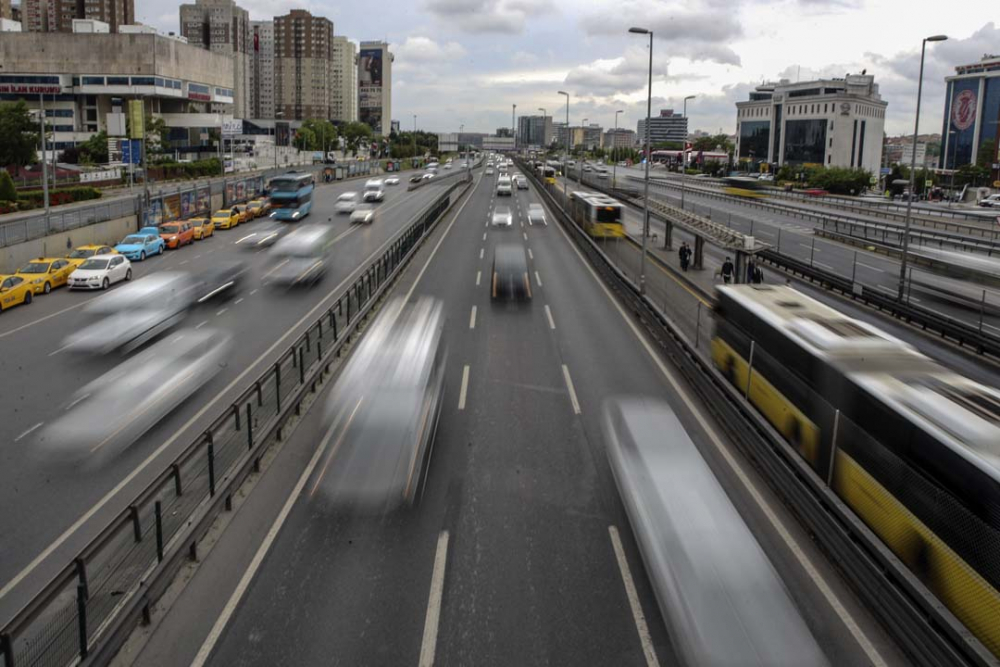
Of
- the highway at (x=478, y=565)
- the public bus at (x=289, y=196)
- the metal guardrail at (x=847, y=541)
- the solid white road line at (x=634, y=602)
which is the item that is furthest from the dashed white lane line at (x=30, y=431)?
the public bus at (x=289, y=196)

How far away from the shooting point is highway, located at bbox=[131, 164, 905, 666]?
8.63 metres

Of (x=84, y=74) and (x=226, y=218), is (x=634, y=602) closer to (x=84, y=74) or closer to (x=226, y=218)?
(x=226, y=218)

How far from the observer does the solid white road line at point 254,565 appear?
28.0ft

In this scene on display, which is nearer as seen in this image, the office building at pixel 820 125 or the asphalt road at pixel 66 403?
the asphalt road at pixel 66 403

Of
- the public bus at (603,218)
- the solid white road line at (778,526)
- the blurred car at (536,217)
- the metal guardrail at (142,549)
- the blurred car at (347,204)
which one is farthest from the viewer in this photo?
the blurred car at (347,204)

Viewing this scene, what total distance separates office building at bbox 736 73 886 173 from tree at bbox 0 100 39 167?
433ft

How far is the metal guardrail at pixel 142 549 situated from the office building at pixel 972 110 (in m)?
165

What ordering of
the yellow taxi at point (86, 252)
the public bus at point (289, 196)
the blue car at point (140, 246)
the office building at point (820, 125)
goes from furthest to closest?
1. the office building at point (820, 125)
2. the public bus at point (289, 196)
3. the blue car at point (140, 246)
4. the yellow taxi at point (86, 252)

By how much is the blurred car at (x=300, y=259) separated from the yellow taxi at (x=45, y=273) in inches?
333

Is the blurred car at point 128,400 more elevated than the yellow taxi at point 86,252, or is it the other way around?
the yellow taxi at point 86,252

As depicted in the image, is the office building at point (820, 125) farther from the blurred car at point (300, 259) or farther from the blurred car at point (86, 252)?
the blurred car at point (86, 252)

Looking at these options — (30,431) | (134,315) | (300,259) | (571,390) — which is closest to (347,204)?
(300,259)

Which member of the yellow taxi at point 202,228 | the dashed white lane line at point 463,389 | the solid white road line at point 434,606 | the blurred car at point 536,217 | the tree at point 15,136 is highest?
the tree at point 15,136

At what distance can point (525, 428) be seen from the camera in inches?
623
